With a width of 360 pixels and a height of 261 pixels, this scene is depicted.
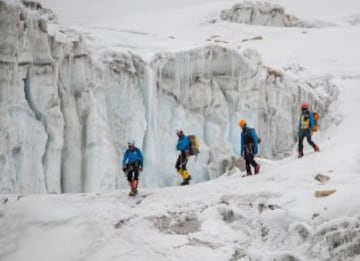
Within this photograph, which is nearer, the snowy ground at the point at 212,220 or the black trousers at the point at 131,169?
the snowy ground at the point at 212,220

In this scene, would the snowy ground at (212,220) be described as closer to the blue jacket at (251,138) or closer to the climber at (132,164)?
the climber at (132,164)

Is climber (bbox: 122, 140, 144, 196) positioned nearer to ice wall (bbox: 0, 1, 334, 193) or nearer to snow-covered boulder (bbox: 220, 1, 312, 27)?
ice wall (bbox: 0, 1, 334, 193)

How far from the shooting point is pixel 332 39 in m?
32.5

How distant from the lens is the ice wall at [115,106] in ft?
56.8

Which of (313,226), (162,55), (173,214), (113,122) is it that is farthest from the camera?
(162,55)

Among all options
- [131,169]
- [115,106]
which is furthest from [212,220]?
[115,106]

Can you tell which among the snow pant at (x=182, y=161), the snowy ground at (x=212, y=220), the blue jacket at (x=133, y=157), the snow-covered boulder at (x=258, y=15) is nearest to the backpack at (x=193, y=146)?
the snow pant at (x=182, y=161)

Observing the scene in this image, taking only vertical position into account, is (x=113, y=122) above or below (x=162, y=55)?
below

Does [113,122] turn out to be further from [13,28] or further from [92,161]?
[13,28]

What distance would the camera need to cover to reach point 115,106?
66.3 feet

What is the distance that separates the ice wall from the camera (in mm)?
17312

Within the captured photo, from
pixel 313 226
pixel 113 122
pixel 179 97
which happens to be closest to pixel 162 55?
pixel 179 97

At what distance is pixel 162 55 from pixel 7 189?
9084 mm

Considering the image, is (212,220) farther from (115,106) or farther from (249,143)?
(115,106)
